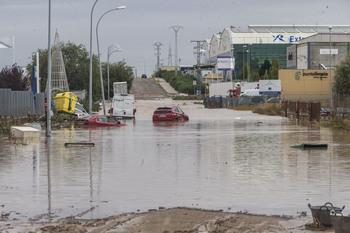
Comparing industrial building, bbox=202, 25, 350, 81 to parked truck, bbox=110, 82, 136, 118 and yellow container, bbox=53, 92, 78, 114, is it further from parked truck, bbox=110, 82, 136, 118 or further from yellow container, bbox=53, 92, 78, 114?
yellow container, bbox=53, 92, 78, 114

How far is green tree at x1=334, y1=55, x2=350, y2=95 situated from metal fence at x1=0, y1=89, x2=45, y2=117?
3587 cm

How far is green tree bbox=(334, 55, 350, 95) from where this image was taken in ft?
251

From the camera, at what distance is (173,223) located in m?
10.3

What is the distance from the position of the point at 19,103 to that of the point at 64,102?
5455 millimetres

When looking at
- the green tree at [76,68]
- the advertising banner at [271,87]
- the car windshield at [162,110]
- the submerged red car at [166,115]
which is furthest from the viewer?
the green tree at [76,68]

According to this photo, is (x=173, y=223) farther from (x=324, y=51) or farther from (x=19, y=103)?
(x=324, y=51)

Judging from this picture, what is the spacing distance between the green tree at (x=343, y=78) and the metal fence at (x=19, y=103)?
3587cm

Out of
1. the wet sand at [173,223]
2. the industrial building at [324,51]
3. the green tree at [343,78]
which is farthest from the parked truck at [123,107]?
the wet sand at [173,223]

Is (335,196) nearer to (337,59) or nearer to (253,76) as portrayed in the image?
(337,59)

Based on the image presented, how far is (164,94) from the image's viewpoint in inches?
6353

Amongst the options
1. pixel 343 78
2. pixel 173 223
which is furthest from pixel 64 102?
pixel 173 223

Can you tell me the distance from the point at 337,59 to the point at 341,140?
7088 centimetres

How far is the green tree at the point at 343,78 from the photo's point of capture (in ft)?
251

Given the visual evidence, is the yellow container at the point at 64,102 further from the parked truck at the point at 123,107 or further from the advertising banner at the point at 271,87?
the advertising banner at the point at 271,87
